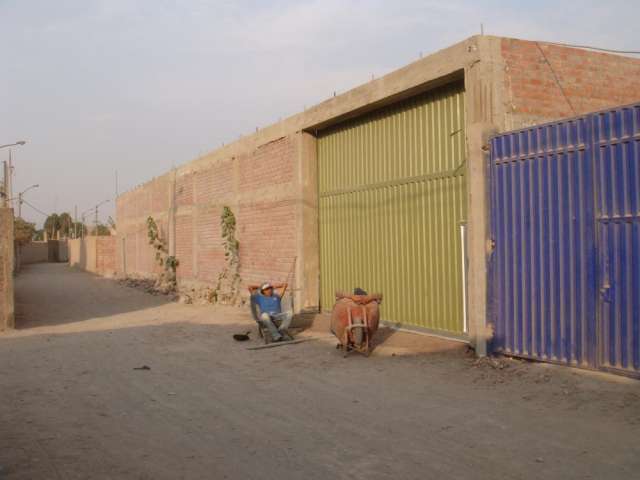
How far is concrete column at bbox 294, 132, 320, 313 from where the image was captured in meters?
13.6

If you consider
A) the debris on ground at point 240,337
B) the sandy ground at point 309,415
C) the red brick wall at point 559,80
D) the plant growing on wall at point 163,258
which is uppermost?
the red brick wall at point 559,80

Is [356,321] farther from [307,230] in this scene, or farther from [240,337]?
[307,230]

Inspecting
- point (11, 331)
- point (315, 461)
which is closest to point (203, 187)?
point (11, 331)

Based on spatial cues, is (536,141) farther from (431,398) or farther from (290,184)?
(290,184)

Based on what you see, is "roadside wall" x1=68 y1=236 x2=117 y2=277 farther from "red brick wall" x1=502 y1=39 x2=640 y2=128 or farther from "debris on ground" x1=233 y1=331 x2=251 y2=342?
"red brick wall" x1=502 y1=39 x2=640 y2=128

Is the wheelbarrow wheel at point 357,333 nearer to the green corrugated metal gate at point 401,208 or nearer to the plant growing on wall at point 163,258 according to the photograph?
the green corrugated metal gate at point 401,208

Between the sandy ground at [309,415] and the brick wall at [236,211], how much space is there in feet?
14.6

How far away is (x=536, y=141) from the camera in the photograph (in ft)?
25.1

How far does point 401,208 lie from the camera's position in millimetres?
10891

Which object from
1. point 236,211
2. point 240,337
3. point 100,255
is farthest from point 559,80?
point 100,255

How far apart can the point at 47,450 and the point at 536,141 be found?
6060 millimetres

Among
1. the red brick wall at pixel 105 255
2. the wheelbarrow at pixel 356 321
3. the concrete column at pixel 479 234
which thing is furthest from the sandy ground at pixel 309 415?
the red brick wall at pixel 105 255

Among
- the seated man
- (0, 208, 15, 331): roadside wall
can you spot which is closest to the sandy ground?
the seated man

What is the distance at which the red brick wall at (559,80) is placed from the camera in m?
8.55
